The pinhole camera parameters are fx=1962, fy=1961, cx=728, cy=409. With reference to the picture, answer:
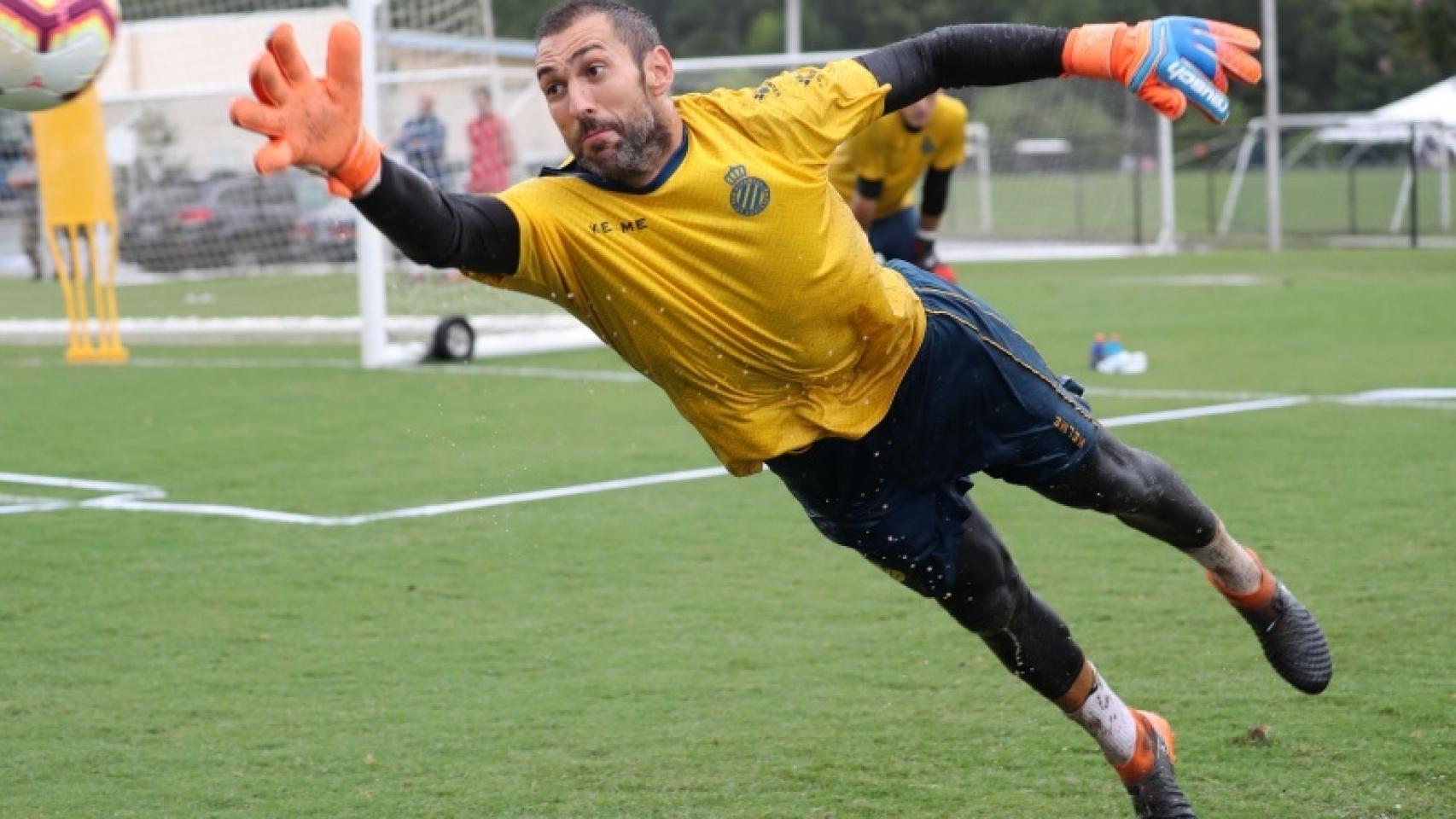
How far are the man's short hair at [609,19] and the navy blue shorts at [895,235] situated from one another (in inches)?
338

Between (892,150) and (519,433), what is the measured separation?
A: 3027 mm

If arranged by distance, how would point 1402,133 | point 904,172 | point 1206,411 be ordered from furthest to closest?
point 1402,133
point 904,172
point 1206,411

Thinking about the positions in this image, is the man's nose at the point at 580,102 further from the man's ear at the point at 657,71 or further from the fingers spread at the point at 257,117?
the fingers spread at the point at 257,117

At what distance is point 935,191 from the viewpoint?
12836 mm

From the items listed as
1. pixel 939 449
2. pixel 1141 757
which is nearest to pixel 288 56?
pixel 939 449

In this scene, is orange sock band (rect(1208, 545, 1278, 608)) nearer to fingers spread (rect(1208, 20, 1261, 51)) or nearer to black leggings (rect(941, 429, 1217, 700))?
black leggings (rect(941, 429, 1217, 700))

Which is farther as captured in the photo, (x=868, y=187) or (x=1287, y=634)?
(x=868, y=187)

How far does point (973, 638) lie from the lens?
6.25 m

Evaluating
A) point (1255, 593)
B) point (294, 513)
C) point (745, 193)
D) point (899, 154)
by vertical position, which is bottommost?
point (294, 513)

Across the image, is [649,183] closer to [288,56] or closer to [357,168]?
[357,168]

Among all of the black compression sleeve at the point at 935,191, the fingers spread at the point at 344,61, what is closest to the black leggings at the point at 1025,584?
the fingers spread at the point at 344,61

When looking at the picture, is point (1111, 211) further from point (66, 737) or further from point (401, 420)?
point (66, 737)

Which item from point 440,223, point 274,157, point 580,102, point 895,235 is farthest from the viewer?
point 895,235

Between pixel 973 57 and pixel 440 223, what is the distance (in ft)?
5.06
